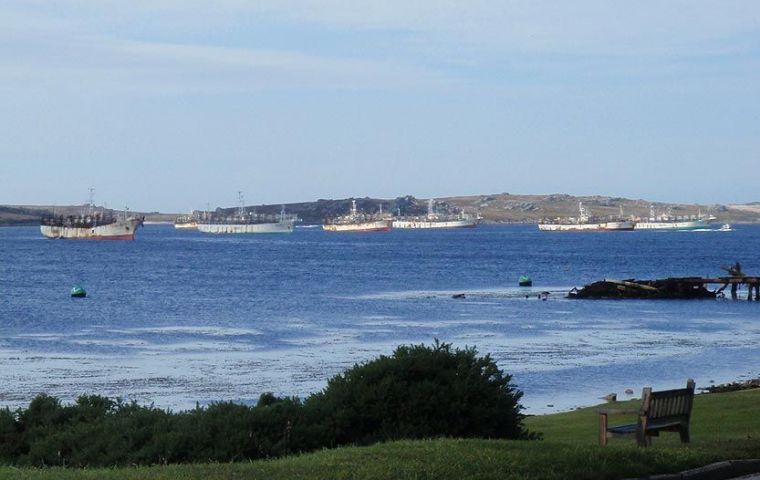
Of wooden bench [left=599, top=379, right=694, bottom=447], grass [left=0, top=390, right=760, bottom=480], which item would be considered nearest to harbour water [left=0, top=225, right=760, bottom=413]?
wooden bench [left=599, top=379, right=694, bottom=447]

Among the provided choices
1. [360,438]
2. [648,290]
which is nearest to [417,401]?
[360,438]

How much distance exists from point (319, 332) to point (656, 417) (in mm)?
33928

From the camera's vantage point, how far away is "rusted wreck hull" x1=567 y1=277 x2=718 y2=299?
72.9 metres

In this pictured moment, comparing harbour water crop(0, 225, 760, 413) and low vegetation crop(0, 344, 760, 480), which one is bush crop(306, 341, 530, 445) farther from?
harbour water crop(0, 225, 760, 413)

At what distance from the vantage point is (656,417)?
1536 cm

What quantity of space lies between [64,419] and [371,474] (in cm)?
532

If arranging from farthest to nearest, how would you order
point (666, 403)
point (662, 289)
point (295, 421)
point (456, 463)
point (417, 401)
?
point (662, 289), point (666, 403), point (417, 401), point (295, 421), point (456, 463)

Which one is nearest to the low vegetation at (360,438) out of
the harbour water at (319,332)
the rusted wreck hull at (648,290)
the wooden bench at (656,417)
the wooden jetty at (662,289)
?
the wooden bench at (656,417)

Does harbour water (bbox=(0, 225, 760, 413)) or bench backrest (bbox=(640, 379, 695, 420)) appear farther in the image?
harbour water (bbox=(0, 225, 760, 413))

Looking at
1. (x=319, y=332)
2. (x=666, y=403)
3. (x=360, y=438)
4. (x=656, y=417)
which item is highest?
(x=666, y=403)

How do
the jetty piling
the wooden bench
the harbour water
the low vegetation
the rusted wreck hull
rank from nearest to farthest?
the low vegetation → the wooden bench → the harbour water → the rusted wreck hull → the jetty piling

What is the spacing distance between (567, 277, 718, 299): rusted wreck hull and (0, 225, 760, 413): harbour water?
2.69 meters

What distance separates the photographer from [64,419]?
1527 cm

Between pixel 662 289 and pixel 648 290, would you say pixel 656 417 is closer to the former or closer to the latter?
pixel 648 290
